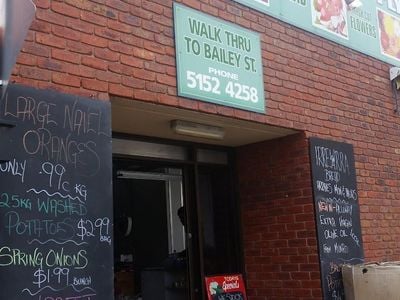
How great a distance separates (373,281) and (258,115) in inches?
81.6

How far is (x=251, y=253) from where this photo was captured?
6.60 metres

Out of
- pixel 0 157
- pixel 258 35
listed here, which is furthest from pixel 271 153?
pixel 0 157

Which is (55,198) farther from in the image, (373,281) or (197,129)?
(373,281)

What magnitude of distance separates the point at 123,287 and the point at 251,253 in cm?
150

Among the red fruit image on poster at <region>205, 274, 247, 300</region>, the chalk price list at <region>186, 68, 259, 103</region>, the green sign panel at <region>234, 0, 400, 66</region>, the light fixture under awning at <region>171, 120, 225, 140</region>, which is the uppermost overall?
the green sign panel at <region>234, 0, 400, 66</region>

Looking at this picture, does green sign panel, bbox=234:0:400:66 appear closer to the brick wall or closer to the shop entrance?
the brick wall

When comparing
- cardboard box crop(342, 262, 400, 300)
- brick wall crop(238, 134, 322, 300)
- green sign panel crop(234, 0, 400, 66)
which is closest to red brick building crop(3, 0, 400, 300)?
brick wall crop(238, 134, 322, 300)

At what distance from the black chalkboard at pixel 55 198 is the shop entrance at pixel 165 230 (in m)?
1.90

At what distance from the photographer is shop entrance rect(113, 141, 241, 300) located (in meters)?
6.20

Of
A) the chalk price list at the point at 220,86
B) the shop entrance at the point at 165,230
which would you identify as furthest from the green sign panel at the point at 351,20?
the shop entrance at the point at 165,230

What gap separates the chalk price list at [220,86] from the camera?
5004 millimetres

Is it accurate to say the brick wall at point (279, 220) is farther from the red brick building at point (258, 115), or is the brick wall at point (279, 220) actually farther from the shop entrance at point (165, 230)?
the shop entrance at point (165, 230)

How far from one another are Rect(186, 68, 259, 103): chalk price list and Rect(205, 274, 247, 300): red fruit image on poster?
197cm

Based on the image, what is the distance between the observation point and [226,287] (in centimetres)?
617
